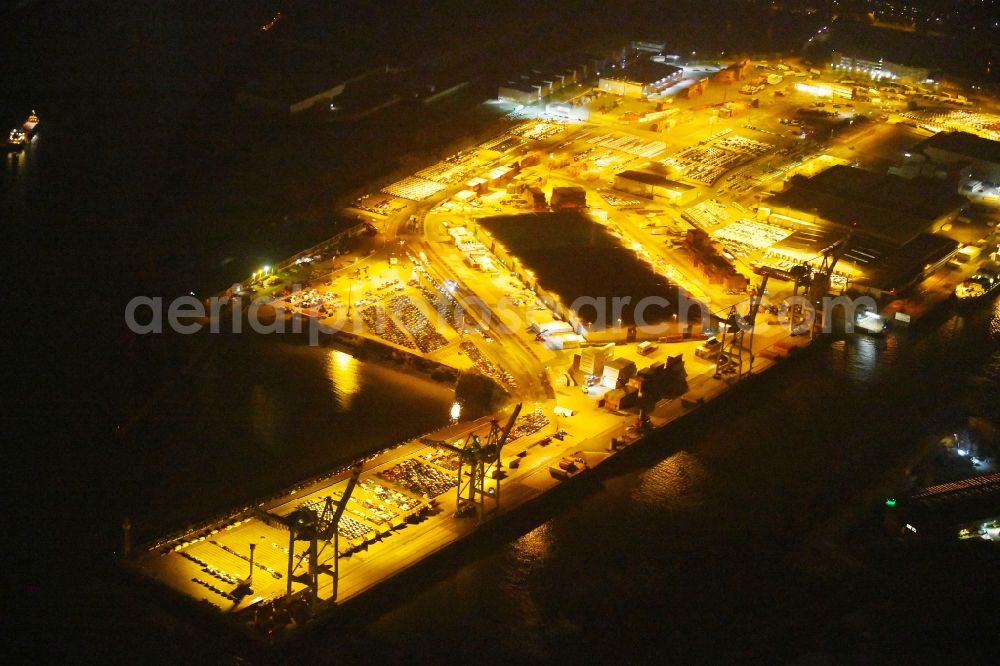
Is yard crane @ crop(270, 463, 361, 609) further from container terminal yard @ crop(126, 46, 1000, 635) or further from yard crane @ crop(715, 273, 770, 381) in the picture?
yard crane @ crop(715, 273, 770, 381)

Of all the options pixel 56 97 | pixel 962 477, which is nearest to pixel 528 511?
pixel 962 477

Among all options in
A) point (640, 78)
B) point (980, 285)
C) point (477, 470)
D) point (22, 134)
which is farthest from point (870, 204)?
point (22, 134)

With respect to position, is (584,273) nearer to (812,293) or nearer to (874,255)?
(812,293)

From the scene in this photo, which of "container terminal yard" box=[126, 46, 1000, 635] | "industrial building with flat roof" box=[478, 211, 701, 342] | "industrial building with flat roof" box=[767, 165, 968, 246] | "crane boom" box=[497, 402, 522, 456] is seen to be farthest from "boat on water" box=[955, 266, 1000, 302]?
"crane boom" box=[497, 402, 522, 456]

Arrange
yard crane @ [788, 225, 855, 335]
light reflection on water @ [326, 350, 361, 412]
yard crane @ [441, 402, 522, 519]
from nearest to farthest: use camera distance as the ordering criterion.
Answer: yard crane @ [441, 402, 522, 519] < light reflection on water @ [326, 350, 361, 412] < yard crane @ [788, 225, 855, 335]

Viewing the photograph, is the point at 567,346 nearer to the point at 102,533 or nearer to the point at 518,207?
the point at 518,207

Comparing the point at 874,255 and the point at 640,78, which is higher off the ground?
the point at 640,78

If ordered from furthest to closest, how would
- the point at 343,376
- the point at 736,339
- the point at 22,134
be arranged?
the point at 22,134 < the point at 736,339 < the point at 343,376
